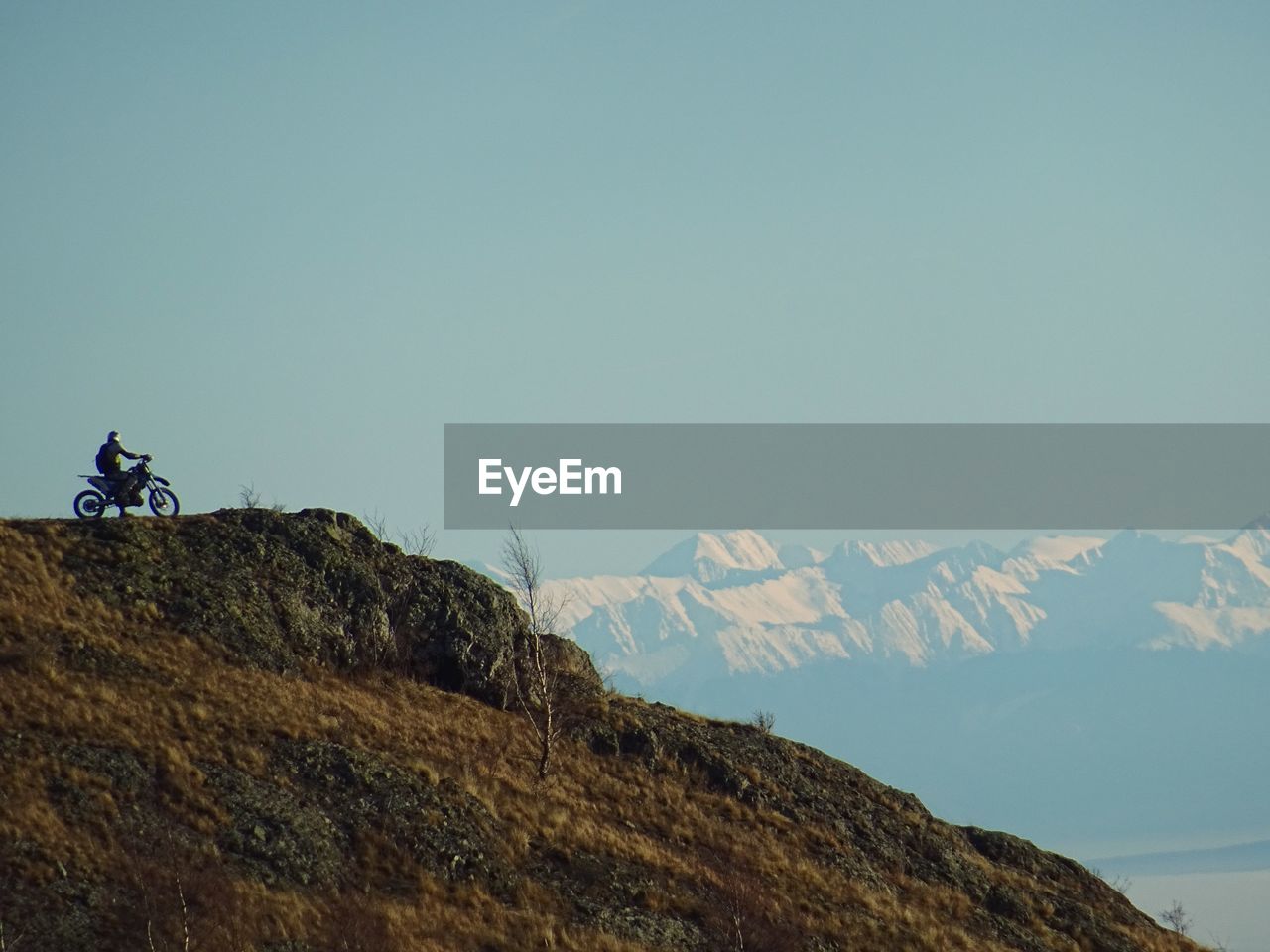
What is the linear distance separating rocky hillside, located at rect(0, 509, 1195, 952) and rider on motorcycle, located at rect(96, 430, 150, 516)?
87 centimetres

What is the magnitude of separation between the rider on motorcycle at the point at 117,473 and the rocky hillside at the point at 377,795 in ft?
2.84

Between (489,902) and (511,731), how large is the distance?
14.0 m

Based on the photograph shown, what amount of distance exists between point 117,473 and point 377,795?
630 inches

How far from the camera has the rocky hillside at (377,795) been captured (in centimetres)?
3572

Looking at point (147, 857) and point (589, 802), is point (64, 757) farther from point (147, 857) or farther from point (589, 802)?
point (589, 802)

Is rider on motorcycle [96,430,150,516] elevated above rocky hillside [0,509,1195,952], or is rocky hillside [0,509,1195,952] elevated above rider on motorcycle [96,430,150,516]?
rider on motorcycle [96,430,150,516]

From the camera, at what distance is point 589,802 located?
4875 cm

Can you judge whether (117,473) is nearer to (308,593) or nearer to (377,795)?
(308,593)

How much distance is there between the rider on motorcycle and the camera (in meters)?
50.0

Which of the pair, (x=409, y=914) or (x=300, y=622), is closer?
(x=409, y=914)

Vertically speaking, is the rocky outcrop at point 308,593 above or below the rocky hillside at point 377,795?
above

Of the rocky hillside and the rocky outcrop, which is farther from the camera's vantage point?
the rocky outcrop

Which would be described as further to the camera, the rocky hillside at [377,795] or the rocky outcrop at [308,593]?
the rocky outcrop at [308,593]

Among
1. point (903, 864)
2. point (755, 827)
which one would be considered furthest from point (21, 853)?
point (903, 864)
